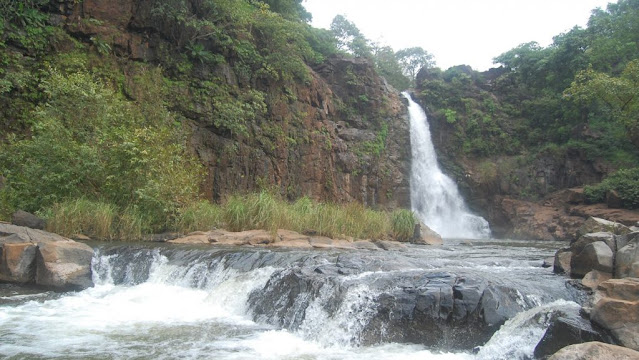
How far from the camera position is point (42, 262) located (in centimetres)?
845

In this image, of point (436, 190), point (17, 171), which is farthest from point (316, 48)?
point (17, 171)

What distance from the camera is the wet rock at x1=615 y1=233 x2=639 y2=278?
6.46 m

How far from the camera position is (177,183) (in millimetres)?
12758

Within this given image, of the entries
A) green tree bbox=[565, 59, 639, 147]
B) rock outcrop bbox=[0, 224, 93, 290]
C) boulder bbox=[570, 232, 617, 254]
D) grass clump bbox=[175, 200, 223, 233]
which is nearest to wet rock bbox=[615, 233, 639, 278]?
boulder bbox=[570, 232, 617, 254]

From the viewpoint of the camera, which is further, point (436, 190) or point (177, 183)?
point (436, 190)

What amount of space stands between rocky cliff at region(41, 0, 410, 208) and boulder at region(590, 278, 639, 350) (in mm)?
14091

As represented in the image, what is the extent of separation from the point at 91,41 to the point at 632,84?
24.1m

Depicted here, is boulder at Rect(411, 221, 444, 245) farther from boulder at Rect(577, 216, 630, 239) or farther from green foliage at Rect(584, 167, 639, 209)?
green foliage at Rect(584, 167, 639, 209)

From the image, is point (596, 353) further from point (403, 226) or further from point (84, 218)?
point (403, 226)

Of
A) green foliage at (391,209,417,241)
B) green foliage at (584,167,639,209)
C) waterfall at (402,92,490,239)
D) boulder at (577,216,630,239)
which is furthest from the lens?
waterfall at (402,92,490,239)

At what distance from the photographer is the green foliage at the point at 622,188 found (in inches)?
819

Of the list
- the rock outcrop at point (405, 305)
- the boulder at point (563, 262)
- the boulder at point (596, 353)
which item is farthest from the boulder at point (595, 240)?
Answer: the boulder at point (596, 353)

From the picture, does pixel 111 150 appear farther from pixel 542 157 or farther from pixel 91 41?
pixel 542 157

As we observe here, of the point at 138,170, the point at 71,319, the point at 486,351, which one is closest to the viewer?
the point at 486,351
